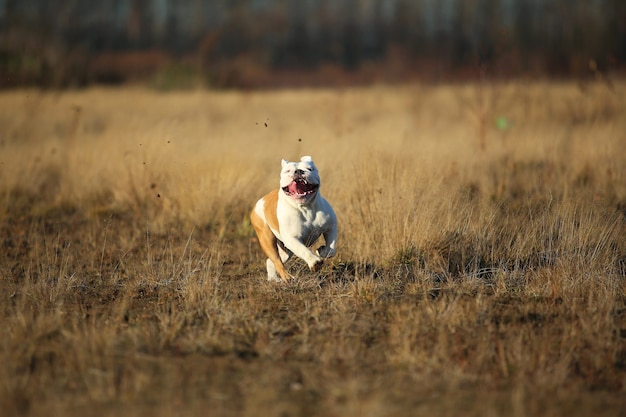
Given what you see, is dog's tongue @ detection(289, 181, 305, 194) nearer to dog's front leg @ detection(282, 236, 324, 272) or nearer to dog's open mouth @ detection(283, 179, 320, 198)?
dog's open mouth @ detection(283, 179, 320, 198)

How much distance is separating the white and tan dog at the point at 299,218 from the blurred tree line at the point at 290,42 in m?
8.55

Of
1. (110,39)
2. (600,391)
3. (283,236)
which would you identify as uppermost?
(110,39)

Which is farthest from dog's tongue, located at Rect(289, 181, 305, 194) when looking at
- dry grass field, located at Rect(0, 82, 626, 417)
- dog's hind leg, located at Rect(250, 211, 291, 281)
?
dry grass field, located at Rect(0, 82, 626, 417)

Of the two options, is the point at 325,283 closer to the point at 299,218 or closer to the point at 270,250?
the point at 270,250

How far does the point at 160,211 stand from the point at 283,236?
354 cm

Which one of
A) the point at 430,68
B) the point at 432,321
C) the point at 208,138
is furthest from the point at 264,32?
the point at 432,321

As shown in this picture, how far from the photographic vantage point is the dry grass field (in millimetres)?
4332

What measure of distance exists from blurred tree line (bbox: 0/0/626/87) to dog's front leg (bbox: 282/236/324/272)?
29.1 feet

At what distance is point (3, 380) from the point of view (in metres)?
4.34

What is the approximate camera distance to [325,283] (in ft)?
21.3

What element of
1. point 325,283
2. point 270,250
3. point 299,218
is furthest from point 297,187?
point 325,283

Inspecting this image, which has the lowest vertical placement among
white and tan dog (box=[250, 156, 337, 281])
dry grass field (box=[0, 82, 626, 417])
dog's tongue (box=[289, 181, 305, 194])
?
dry grass field (box=[0, 82, 626, 417])

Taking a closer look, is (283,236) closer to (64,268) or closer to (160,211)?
(64,268)

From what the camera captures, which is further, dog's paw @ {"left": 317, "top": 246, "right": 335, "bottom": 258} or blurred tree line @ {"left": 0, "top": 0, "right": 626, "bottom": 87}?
blurred tree line @ {"left": 0, "top": 0, "right": 626, "bottom": 87}
